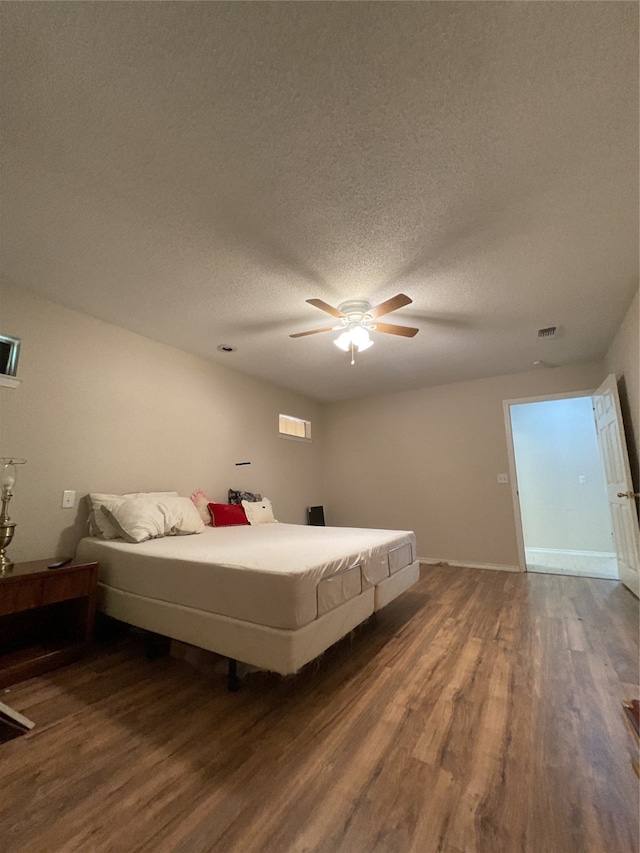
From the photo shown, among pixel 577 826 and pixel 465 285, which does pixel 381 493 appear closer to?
pixel 465 285

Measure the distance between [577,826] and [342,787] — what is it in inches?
28.0

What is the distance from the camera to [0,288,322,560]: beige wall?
2.40 m

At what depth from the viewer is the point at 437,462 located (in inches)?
184

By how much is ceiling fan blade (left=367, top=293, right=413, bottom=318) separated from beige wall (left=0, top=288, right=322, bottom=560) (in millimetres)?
2181

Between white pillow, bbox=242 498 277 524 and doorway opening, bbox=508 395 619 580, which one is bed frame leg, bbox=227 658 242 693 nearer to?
white pillow, bbox=242 498 277 524

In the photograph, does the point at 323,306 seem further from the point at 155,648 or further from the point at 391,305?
the point at 155,648

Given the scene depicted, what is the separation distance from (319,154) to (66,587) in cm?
271

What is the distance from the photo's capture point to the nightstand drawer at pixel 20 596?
180 cm

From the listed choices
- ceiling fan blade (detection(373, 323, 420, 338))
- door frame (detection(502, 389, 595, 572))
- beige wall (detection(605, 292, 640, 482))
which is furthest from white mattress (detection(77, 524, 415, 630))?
beige wall (detection(605, 292, 640, 482))

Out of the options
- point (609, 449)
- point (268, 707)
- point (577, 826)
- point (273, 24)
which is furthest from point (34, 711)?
point (609, 449)

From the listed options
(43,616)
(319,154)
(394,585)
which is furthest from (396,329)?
(43,616)

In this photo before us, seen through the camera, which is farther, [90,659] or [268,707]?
[90,659]

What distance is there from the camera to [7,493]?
7.02ft

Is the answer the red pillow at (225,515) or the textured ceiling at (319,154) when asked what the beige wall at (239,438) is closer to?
the red pillow at (225,515)
